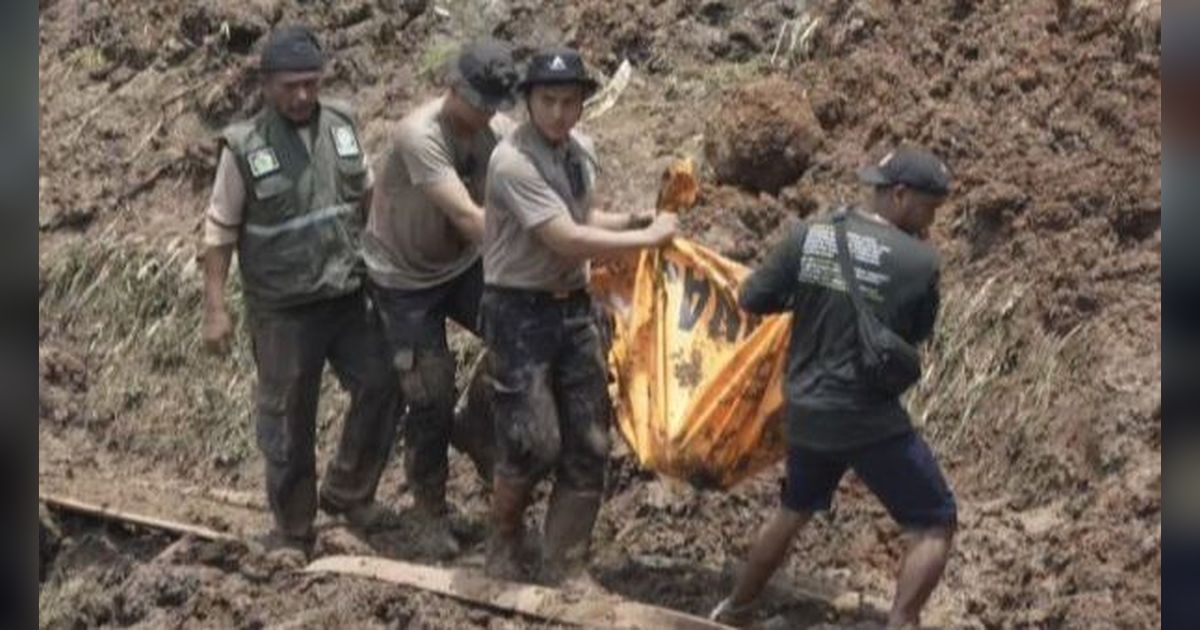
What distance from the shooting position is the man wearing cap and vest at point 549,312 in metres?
8.37

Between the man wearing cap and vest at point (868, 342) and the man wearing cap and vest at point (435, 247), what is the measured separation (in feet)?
4.54

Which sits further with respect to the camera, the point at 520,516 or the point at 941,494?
the point at 520,516

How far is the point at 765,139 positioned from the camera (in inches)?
408

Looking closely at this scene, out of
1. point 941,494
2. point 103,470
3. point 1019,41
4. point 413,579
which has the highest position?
point 1019,41

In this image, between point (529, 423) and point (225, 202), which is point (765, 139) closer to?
point (529, 423)

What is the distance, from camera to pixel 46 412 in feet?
38.7

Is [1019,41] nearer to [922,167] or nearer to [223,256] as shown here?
[922,167]

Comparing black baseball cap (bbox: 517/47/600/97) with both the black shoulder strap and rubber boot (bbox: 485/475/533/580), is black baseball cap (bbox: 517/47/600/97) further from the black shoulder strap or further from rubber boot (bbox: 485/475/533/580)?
rubber boot (bbox: 485/475/533/580)

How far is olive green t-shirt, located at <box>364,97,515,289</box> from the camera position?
8.98 meters

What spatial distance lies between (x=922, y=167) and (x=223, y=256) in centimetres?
281

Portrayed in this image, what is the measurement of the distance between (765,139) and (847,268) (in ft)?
8.56

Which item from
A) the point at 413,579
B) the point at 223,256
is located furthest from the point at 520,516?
the point at 223,256

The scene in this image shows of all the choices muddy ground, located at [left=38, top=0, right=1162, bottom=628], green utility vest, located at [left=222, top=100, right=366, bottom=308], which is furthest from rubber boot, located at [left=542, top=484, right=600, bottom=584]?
green utility vest, located at [left=222, top=100, right=366, bottom=308]

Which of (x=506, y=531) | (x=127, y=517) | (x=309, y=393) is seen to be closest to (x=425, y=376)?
(x=309, y=393)
